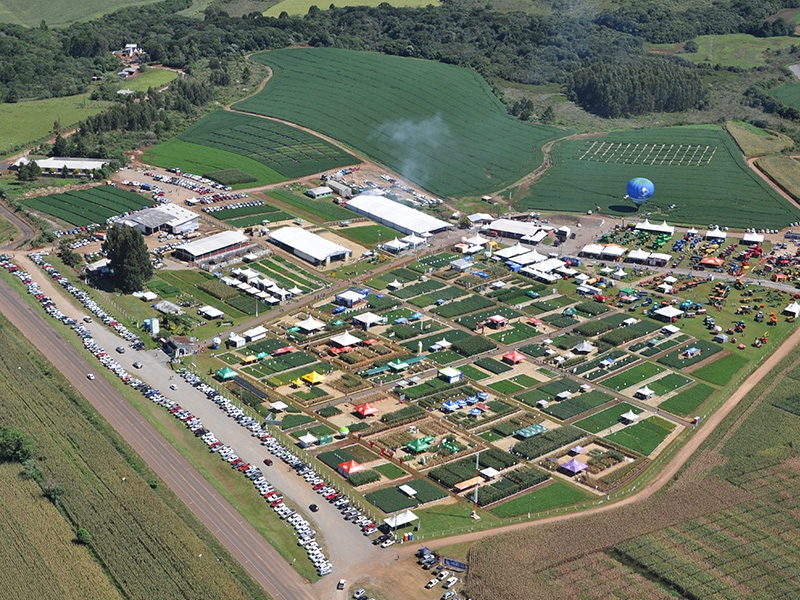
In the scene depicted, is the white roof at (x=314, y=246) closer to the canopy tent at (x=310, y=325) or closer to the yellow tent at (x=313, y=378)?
the canopy tent at (x=310, y=325)

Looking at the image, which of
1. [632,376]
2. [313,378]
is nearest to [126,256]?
[313,378]

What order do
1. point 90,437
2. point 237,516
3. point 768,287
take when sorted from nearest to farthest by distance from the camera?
point 237,516 < point 90,437 < point 768,287

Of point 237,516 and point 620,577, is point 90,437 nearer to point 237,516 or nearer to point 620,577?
point 237,516

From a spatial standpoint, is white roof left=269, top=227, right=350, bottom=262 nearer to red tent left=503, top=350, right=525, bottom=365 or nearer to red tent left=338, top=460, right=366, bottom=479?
red tent left=503, top=350, right=525, bottom=365

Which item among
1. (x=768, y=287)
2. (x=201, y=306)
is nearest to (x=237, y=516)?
(x=201, y=306)

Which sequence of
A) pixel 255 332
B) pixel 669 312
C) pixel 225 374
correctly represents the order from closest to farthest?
pixel 225 374, pixel 255 332, pixel 669 312

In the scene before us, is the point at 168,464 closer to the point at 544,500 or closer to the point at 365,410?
the point at 365,410
